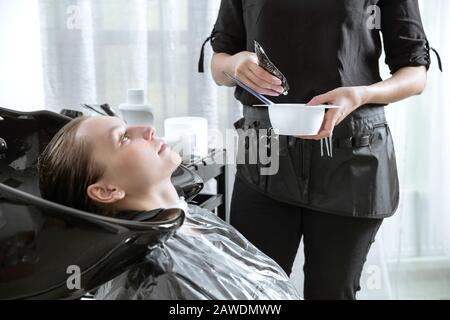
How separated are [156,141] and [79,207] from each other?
18 cm

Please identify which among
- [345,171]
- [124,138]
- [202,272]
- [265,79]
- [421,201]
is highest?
[265,79]

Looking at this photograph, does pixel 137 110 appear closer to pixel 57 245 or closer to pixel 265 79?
pixel 265 79

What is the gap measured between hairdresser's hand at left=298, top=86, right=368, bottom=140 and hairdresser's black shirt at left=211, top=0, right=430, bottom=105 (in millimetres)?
84

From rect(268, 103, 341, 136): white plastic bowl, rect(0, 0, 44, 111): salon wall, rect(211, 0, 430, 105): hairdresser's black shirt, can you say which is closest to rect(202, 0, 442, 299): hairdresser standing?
rect(211, 0, 430, 105): hairdresser's black shirt

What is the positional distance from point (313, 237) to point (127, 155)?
52cm

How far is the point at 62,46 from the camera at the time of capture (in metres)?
1.77

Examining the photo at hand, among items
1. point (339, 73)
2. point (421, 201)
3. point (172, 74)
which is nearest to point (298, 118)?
point (339, 73)

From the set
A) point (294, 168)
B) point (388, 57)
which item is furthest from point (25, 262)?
point (388, 57)

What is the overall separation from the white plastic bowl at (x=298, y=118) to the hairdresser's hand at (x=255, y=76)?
81 mm

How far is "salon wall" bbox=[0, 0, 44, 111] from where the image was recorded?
1.67 m

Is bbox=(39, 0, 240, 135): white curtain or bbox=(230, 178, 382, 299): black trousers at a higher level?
bbox=(39, 0, 240, 135): white curtain

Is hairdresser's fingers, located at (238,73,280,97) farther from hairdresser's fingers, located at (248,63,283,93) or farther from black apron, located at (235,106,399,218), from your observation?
black apron, located at (235,106,399,218)

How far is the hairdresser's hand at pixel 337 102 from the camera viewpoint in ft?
3.40

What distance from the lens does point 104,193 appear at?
888 millimetres
